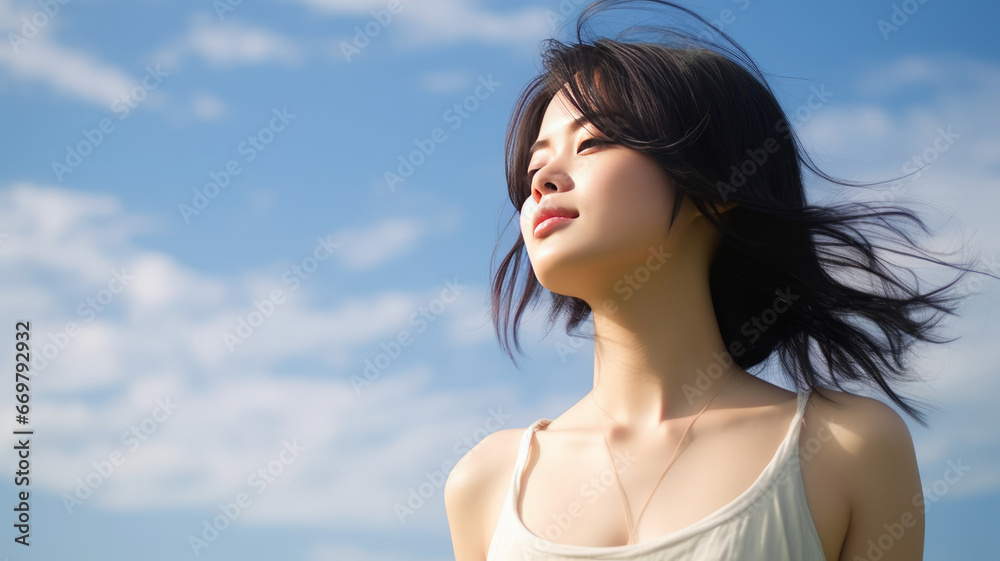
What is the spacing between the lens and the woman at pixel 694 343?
234cm

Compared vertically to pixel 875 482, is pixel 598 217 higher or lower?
higher

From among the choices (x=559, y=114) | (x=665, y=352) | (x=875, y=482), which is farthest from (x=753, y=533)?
(x=559, y=114)

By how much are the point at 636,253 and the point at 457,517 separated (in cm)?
106

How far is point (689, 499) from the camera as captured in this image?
2.36 metres

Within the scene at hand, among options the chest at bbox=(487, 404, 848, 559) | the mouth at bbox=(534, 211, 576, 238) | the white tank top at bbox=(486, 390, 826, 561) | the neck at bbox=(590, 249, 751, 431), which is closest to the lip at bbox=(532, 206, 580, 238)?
the mouth at bbox=(534, 211, 576, 238)

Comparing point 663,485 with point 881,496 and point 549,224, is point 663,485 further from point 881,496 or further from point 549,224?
point 549,224

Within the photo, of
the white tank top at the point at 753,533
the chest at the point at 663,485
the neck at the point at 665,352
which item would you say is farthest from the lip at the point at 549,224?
the white tank top at the point at 753,533

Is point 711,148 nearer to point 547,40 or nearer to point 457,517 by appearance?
point 547,40

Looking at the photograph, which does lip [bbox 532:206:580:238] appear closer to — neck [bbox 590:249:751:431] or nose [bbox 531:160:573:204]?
nose [bbox 531:160:573:204]

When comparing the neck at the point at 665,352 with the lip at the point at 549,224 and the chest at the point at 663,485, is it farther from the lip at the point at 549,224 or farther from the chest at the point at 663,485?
the lip at the point at 549,224

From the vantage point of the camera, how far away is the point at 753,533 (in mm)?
2232

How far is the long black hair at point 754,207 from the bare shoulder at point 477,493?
843 millimetres

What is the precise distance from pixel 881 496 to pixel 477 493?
1207 mm

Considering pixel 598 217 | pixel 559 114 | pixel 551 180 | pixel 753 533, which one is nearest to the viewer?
pixel 753 533
